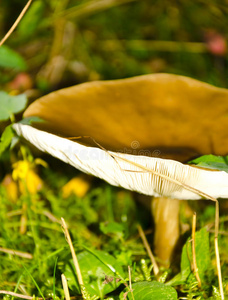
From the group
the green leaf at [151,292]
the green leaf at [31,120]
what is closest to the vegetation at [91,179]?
the green leaf at [151,292]

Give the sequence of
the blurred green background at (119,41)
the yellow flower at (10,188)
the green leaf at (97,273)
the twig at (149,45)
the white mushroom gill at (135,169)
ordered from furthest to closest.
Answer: the twig at (149,45), the blurred green background at (119,41), the yellow flower at (10,188), the green leaf at (97,273), the white mushroom gill at (135,169)

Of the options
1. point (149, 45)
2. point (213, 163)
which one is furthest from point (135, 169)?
point (149, 45)

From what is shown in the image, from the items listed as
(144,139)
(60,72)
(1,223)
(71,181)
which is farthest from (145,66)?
(1,223)

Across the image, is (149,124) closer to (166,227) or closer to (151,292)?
(166,227)

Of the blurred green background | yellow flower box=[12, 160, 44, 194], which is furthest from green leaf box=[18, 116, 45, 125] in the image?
the blurred green background

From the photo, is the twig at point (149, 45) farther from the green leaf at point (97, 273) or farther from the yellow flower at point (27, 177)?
the green leaf at point (97, 273)
